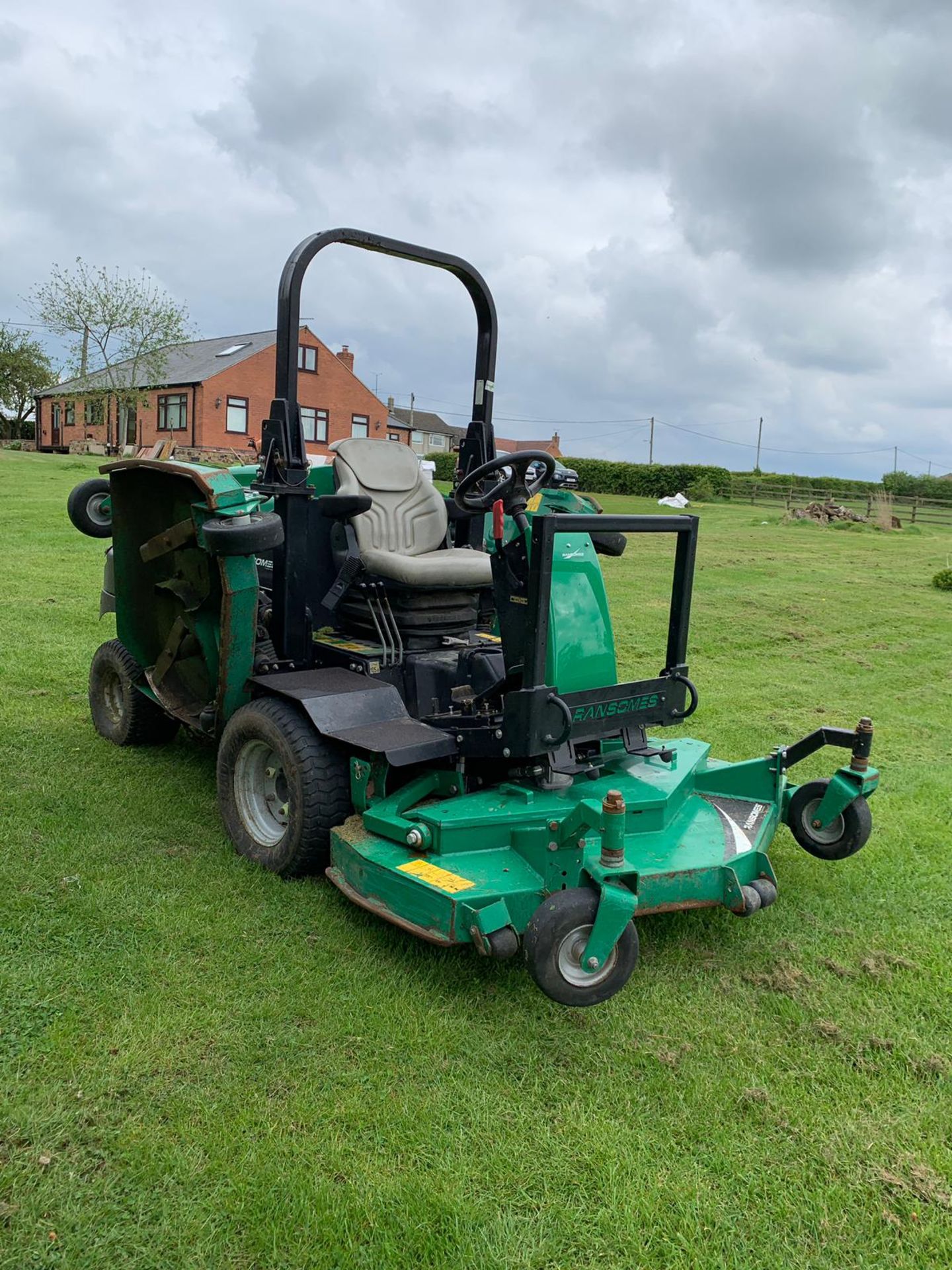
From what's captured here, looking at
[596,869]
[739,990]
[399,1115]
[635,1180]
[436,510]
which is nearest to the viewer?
[635,1180]

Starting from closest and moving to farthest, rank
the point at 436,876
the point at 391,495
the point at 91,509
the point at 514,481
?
the point at 436,876, the point at 514,481, the point at 391,495, the point at 91,509

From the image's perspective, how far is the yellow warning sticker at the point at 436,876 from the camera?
306 cm

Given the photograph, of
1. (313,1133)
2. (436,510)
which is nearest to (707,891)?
(313,1133)

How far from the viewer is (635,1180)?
2.36 meters

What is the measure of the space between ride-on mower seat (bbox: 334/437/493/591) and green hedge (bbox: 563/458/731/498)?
29.3 m

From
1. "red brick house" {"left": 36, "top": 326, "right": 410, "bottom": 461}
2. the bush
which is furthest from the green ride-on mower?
the bush

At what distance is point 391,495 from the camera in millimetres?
4637

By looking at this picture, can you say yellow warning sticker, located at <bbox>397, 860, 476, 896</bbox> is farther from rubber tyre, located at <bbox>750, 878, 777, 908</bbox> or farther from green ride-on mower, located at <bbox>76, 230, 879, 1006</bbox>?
rubber tyre, located at <bbox>750, 878, 777, 908</bbox>

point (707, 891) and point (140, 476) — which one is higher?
point (140, 476)

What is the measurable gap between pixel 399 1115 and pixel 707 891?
1233 millimetres

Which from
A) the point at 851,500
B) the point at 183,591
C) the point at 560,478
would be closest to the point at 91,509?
the point at 183,591

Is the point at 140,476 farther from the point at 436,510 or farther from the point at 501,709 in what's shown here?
the point at 501,709

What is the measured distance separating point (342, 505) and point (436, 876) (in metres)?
1.80

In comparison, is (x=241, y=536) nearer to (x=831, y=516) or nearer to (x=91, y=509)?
(x=91, y=509)
